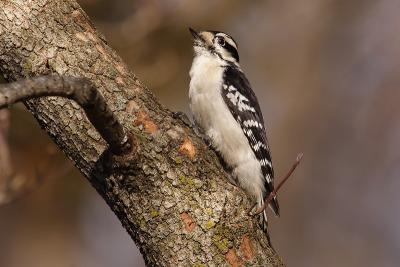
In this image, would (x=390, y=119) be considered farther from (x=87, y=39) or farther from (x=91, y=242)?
(x=87, y=39)

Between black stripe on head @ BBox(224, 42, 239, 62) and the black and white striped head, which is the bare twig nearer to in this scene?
the black and white striped head

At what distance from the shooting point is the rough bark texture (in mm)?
3885

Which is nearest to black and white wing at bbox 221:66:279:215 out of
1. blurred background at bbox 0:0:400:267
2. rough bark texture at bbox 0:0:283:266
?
rough bark texture at bbox 0:0:283:266

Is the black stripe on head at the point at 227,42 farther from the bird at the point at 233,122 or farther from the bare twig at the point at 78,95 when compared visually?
the bare twig at the point at 78,95

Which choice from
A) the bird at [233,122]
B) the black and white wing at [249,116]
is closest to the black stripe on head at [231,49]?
the bird at [233,122]

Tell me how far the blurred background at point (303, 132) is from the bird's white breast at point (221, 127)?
3.58 m

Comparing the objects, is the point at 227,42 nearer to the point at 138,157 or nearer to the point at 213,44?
the point at 213,44

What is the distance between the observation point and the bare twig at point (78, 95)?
2715 millimetres

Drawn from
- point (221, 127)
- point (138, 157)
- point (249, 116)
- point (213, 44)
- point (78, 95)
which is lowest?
point (78, 95)

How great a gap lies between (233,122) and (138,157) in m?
2.41

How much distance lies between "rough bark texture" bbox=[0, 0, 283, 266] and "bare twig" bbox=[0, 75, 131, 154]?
0.25 m

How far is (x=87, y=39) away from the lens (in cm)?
418

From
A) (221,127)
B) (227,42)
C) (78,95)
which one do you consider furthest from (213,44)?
(78,95)

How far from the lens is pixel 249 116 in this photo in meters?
6.28
